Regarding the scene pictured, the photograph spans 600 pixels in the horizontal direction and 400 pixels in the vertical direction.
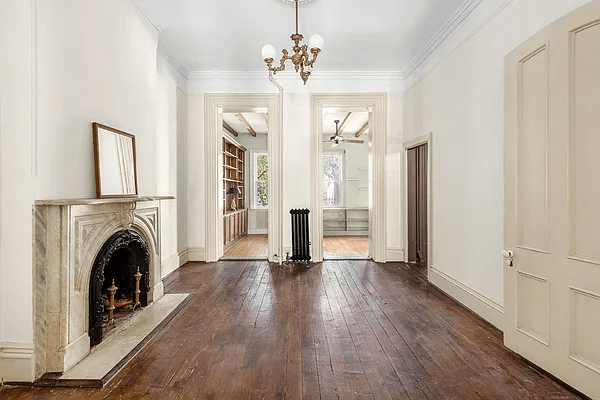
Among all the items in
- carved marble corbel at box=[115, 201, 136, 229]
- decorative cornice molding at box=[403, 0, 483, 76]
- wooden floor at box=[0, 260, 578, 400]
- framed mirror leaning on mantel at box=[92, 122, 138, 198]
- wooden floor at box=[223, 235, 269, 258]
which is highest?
decorative cornice molding at box=[403, 0, 483, 76]

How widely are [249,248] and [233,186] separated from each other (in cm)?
259

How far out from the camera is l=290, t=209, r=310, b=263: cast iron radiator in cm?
632

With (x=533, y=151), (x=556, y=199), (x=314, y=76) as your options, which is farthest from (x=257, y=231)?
(x=556, y=199)

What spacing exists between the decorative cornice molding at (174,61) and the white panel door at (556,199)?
14.7 ft

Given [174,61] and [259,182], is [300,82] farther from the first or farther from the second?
[259,182]

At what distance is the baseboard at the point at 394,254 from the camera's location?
650 cm

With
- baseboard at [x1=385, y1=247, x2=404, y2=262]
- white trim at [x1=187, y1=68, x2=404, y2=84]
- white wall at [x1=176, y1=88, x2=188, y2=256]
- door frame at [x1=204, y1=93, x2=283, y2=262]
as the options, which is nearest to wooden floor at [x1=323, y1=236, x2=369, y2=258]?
baseboard at [x1=385, y1=247, x2=404, y2=262]

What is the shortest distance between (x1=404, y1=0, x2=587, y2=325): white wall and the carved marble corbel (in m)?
3.37

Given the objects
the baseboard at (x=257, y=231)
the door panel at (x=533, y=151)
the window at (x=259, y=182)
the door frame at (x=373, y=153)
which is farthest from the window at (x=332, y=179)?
the door panel at (x=533, y=151)

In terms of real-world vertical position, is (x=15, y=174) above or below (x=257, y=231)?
above

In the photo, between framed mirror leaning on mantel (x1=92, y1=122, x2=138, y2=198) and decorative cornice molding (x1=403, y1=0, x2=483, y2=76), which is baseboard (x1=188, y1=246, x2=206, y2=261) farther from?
decorative cornice molding (x1=403, y1=0, x2=483, y2=76)

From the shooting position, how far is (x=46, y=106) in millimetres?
2523

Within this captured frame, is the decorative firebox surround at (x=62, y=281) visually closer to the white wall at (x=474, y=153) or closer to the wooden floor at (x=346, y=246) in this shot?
the white wall at (x=474, y=153)

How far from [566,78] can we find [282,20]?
323cm
